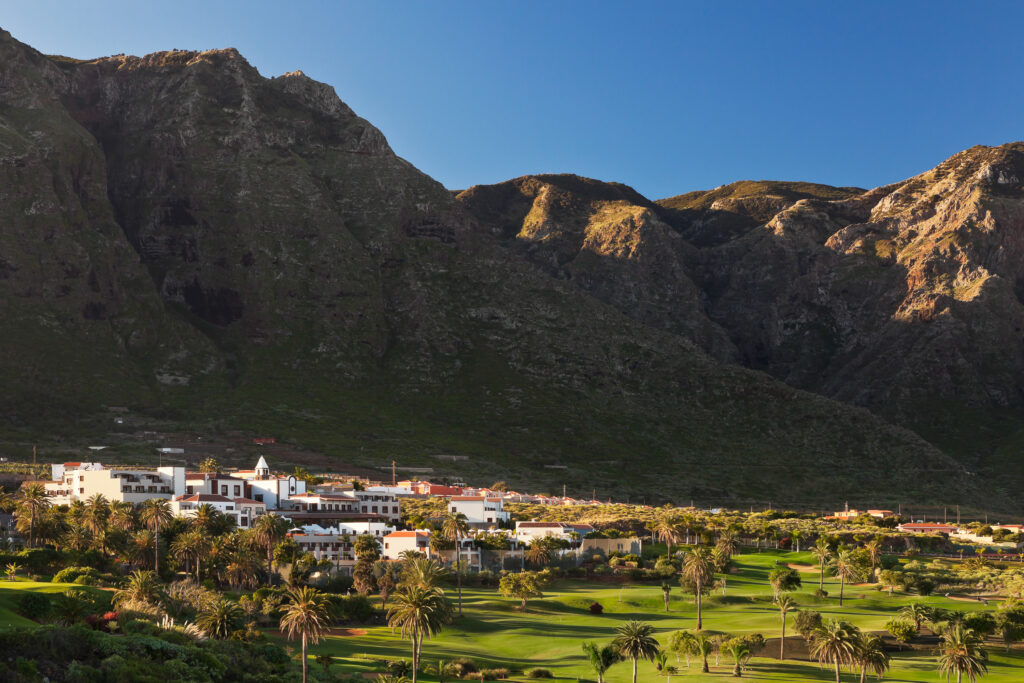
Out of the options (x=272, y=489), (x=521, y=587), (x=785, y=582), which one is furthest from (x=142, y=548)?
(x=785, y=582)

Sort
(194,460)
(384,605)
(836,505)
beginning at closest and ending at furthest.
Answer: (384,605) < (194,460) < (836,505)

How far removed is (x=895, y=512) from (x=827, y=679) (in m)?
118

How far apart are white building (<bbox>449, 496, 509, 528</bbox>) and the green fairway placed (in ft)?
80.6

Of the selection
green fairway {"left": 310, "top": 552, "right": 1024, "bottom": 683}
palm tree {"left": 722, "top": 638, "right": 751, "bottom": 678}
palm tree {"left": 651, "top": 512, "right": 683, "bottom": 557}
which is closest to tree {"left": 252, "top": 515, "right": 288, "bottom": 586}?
green fairway {"left": 310, "top": 552, "right": 1024, "bottom": 683}

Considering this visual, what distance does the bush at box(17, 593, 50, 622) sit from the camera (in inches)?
2213

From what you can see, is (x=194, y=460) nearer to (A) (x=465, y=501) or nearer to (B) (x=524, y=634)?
(A) (x=465, y=501)

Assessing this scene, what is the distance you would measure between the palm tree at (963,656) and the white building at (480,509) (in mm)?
72345

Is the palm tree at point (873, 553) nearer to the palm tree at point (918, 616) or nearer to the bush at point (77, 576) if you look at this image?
the palm tree at point (918, 616)

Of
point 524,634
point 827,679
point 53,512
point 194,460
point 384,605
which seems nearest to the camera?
point 827,679

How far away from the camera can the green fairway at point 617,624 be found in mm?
66688

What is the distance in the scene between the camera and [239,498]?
407 ft

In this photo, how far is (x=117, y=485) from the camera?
4678 inches

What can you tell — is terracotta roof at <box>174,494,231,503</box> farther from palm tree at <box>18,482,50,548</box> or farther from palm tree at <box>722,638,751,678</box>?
palm tree at <box>722,638,751,678</box>

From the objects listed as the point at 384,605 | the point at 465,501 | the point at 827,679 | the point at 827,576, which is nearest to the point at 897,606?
the point at 827,576
